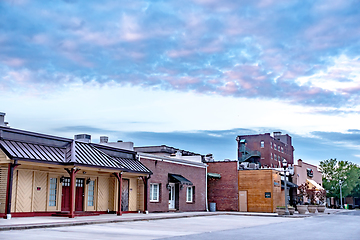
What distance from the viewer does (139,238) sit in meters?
14.0

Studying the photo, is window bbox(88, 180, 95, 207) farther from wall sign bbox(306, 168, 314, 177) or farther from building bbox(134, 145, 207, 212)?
wall sign bbox(306, 168, 314, 177)

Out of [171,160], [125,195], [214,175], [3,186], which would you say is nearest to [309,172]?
[214,175]

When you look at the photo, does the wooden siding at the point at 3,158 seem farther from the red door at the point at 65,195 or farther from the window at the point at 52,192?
the red door at the point at 65,195

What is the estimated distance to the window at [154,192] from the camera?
31.5 meters

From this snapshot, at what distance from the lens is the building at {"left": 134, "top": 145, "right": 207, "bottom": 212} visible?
1243 inches

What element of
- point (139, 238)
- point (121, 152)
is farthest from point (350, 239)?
point (121, 152)

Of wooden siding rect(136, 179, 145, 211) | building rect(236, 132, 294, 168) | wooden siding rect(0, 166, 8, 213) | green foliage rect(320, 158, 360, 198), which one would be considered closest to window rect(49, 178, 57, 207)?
wooden siding rect(0, 166, 8, 213)

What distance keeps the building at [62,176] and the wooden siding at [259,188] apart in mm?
13368

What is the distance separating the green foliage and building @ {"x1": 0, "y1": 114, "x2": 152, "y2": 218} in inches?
2648

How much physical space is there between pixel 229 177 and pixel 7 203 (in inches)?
966

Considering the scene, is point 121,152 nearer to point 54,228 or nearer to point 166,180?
point 166,180

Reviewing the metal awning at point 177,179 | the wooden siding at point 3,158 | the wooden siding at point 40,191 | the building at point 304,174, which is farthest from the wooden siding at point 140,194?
the building at point 304,174

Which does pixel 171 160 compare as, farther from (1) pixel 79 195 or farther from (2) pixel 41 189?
(2) pixel 41 189

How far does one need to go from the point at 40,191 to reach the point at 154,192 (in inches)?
408
